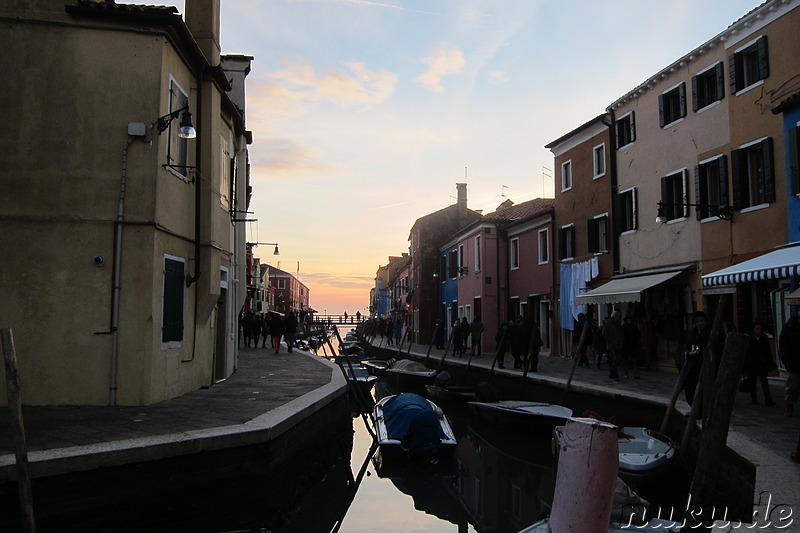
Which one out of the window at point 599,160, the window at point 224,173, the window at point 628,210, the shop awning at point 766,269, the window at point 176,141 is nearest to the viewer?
the window at point 176,141

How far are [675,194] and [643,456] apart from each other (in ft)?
36.7

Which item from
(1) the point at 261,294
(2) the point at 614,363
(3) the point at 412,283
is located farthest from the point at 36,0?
(1) the point at 261,294

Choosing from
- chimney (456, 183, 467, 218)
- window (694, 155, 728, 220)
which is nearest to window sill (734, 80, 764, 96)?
window (694, 155, 728, 220)

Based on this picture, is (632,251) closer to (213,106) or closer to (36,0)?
(213,106)

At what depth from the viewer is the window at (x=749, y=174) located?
14.9 meters

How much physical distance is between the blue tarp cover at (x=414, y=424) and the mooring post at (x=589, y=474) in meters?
7.76

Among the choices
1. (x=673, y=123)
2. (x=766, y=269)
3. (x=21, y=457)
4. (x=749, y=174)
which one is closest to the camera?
(x=21, y=457)

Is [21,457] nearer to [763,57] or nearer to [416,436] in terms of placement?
[416,436]

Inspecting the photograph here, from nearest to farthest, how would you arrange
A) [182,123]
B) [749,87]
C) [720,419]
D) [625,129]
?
[720,419], [182,123], [749,87], [625,129]

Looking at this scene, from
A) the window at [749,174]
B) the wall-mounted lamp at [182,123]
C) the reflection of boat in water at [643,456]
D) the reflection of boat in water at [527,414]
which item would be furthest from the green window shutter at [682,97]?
the wall-mounted lamp at [182,123]

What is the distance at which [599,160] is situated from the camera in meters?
22.6

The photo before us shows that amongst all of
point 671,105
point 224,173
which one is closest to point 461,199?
point 671,105

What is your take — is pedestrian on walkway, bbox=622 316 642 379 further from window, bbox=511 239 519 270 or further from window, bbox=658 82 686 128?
window, bbox=511 239 519 270

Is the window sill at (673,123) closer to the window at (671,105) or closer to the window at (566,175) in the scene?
the window at (671,105)
